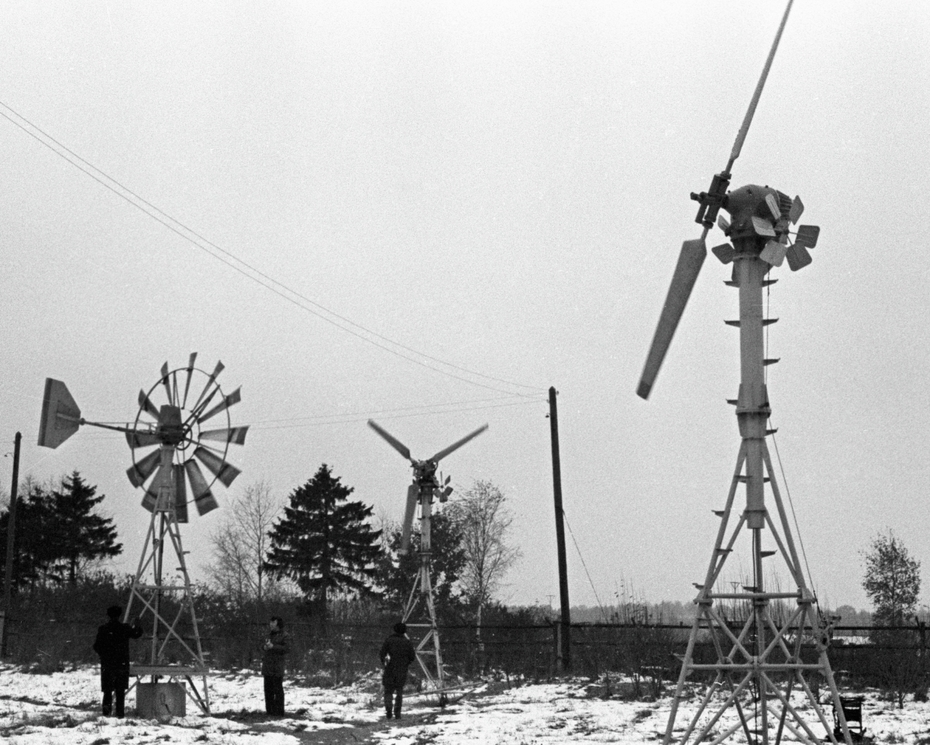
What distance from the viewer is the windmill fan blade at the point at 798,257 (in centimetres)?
1002

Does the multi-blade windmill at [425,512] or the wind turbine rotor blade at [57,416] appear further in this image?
the multi-blade windmill at [425,512]

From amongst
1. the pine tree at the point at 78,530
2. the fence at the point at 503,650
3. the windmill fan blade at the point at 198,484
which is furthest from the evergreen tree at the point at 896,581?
the pine tree at the point at 78,530

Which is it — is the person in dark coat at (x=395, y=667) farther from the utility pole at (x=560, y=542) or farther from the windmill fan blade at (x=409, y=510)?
the utility pole at (x=560, y=542)

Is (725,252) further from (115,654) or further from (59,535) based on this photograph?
(59,535)

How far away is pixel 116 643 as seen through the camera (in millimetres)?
15133

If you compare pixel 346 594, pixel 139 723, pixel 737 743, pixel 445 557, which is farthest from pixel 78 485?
pixel 737 743

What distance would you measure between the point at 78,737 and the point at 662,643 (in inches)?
497

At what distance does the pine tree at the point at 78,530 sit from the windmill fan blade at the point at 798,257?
155ft

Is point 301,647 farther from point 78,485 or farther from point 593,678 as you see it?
point 78,485

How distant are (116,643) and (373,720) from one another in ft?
12.3

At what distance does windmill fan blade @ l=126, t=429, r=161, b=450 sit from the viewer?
54.3ft

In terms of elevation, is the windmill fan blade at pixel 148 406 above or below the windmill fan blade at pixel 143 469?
above

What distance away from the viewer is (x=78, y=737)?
12297 millimetres

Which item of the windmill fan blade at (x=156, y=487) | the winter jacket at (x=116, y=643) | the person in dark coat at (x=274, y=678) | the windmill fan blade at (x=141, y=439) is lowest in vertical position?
the person in dark coat at (x=274, y=678)
